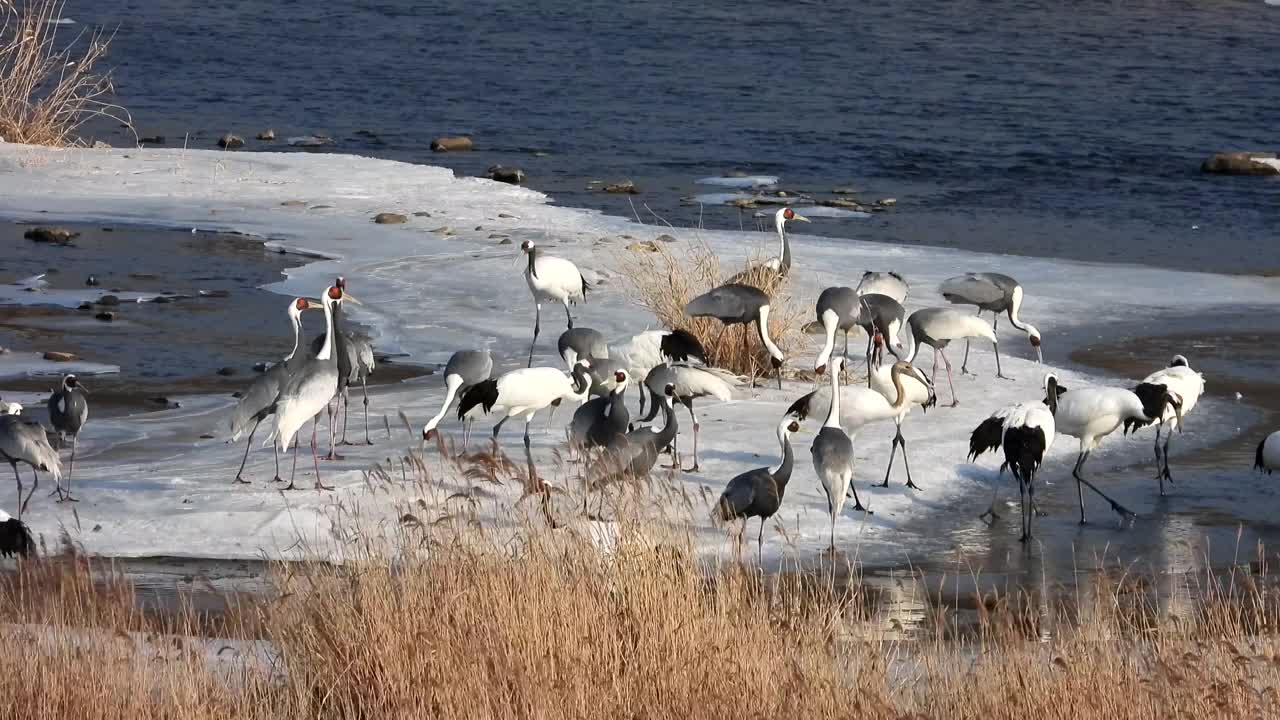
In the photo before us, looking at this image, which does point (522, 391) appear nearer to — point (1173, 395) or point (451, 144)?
point (1173, 395)

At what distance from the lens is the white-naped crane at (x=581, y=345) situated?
38.8 feet

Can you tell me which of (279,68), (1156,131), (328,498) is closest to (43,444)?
(328,498)

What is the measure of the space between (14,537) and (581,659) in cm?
308

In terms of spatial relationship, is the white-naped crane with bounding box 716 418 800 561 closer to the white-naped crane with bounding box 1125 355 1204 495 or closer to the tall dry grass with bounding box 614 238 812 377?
the white-naped crane with bounding box 1125 355 1204 495

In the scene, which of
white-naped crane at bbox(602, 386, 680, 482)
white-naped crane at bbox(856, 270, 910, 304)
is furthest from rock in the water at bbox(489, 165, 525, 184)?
white-naped crane at bbox(602, 386, 680, 482)

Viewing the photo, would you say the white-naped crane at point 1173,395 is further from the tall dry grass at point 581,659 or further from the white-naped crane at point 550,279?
the white-naped crane at point 550,279

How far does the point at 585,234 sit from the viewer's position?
19.1 meters

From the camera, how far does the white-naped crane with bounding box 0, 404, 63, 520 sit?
905cm

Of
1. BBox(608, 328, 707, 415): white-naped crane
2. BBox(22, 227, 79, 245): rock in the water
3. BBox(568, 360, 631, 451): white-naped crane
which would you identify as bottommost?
BBox(22, 227, 79, 245): rock in the water

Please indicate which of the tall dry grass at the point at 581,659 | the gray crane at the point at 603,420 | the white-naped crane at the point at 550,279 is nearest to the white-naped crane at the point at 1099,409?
the gray crane at the point at 603,420

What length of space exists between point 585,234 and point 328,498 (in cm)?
1001

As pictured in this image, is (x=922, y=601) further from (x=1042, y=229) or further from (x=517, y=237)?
(x=1042, y=229)

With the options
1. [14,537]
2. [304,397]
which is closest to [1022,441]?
[304,397]

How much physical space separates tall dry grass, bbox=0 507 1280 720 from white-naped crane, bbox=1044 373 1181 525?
3.61 meters
